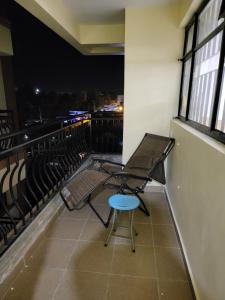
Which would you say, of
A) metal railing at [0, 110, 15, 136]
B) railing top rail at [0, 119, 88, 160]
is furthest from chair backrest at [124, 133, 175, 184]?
metal railing at [0, 110, 15, 136]

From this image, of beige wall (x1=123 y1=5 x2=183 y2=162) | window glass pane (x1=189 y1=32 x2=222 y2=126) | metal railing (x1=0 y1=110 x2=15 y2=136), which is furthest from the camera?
metal railing (x1=0 y1=110 x2=15 y2=136)

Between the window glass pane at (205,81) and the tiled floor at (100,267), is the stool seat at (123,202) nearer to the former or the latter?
the tiled floor at (100,267)

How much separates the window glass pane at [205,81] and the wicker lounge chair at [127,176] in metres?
0.58

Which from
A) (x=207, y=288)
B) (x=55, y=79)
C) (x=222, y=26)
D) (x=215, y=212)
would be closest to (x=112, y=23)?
(x=222, y=26)

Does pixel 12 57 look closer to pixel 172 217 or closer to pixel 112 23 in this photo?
pixel 112 23

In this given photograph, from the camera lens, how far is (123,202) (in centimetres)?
198

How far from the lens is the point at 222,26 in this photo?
1379mm

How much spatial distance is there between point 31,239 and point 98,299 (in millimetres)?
877

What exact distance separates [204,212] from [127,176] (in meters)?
0.93

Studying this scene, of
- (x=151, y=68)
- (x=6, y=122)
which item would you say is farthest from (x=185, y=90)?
(x=6, y=122)

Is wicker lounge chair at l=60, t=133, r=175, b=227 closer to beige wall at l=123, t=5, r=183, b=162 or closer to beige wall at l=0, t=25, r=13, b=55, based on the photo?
beige wall at l=123, t=5, r=183, b=162

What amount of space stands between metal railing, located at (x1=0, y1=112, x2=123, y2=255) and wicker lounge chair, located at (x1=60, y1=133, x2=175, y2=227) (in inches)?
12.2

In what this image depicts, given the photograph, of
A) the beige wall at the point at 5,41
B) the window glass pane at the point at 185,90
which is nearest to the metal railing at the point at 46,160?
the window glass pane at the point at 185,90

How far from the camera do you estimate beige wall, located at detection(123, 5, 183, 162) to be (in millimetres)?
2717
